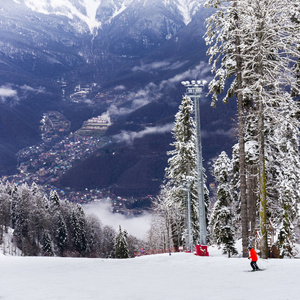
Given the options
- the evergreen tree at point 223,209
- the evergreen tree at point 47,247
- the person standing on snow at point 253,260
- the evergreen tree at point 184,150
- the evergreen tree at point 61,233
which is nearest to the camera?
the person standing on snow at point 253,260

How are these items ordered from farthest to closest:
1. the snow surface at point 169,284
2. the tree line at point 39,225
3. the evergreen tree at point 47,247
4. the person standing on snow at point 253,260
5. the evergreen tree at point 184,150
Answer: the tree line at point 39,225
the evergreen tree at point 47,247
the evergreen tree at point 184,150
the person standing on snow at point 253,260
the snow surface at point 169,284

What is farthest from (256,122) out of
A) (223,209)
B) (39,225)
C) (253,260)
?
(39,225)

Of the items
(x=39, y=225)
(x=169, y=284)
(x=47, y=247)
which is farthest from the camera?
(x=39, y=225)

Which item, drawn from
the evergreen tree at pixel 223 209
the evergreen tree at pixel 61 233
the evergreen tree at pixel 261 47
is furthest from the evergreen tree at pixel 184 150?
the evergreen tree at pixel 61 233

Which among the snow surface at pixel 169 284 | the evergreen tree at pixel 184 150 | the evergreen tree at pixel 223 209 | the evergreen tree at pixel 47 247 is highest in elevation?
the evergreen tree at pixel 184 150

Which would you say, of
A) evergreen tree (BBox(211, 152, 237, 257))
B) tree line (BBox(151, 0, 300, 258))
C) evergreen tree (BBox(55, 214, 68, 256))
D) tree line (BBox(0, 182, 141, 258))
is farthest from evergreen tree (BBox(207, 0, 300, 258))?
evergreen tree (BBox(55, 214, 68, 256))

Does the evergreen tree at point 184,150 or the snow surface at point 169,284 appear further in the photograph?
the evergreen tree at point 184,150

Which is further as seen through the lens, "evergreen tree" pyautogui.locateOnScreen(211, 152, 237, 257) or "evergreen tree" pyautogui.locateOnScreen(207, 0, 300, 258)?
"evergreen tree" pyautogui.locateOnScreen(211, 152, 237, 257)

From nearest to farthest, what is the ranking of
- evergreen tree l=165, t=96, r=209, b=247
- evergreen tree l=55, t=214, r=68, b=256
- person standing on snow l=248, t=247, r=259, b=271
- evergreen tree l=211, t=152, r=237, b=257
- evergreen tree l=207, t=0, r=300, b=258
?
person standing on snow l=248, t=247, r=259, b=271 < evergreen tree l=207, t=0, r=300, b=258 < evergreen tree l=211, t=152, r=237, b=257 < evergreen tree l=165, t=96, r=209, b=247 < evergreen tree l=55, t=214, r=68, b=256

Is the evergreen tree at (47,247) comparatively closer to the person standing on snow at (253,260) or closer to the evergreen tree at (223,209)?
the evergreen tree at (223,209)

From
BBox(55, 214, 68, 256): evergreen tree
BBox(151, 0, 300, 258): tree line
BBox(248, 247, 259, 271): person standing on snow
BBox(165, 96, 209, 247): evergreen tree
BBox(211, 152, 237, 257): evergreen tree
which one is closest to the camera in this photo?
BBox(248, 247, 259, 271): person standing on snow

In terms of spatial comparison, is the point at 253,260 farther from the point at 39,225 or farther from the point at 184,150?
the point at 39,225

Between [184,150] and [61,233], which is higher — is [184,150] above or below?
above

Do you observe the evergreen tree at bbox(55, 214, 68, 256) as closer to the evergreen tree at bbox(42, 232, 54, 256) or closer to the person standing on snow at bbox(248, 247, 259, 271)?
the evergreen tree at bbox(42, 232, 54, 256)
